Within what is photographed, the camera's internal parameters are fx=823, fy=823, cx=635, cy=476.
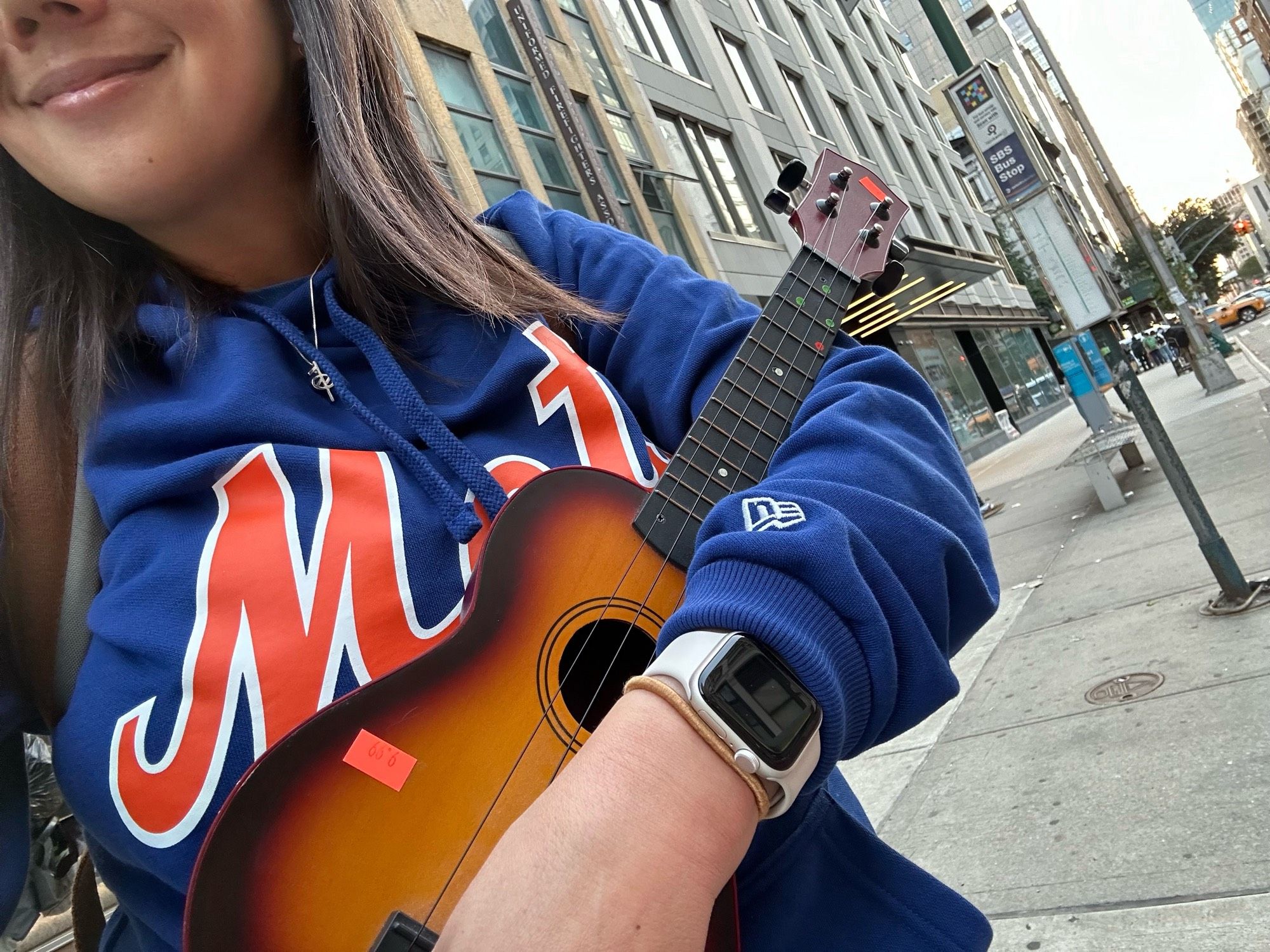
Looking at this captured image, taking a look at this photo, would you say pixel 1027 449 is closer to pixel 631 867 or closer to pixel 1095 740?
pixel 1095 740

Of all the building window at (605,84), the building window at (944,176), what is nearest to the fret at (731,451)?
the building window at (605,84)

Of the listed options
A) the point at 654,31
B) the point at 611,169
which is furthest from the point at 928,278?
the point at 654,31

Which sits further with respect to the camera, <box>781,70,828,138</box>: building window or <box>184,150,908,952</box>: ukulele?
<box>781,70,828,138</box>: building window

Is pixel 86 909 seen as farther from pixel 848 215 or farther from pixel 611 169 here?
pixel 611 169

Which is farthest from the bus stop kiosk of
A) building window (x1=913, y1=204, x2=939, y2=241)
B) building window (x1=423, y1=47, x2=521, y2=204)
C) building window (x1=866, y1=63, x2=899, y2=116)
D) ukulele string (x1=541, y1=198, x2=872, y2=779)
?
building window (x1=866, y1=63, x2=899, y2=116)

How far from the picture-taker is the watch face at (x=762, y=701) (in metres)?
0.73

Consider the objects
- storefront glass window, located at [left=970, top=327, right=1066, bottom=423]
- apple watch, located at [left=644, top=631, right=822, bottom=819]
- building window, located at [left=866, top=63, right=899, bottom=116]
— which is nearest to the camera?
apple watch, located at [left=644, top=631, right=822, bottom=819]

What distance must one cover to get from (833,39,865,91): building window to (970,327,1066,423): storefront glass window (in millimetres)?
8330

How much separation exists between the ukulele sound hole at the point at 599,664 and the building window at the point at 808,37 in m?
25.0

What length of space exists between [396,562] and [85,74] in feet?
2.46

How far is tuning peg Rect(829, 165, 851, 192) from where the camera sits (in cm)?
163

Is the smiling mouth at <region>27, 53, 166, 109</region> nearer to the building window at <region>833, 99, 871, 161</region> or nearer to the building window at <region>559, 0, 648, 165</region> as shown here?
the building window at <region>559, 0, 648, 165</region>

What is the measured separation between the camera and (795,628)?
76 cm

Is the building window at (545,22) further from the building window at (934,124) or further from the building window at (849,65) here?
the building window at (934,124)
